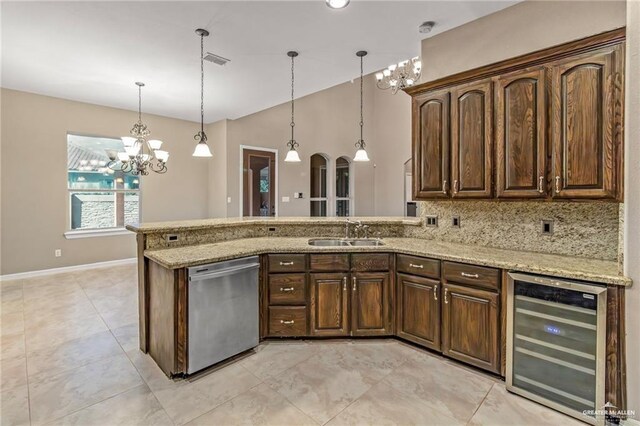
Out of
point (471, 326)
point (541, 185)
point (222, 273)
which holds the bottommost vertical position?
point (471, 326)

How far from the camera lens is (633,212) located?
175 cm

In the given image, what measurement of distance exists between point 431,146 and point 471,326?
1.55 metres

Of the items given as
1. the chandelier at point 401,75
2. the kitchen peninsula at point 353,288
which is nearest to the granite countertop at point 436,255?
the kitchen peninsula at point 353,288

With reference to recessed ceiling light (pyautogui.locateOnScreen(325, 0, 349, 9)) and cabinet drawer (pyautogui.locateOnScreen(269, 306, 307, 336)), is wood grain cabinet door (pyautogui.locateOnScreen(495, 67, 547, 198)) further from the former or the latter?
cabinet drawer (pyautogui.locateOnScreen(269, 306, 307, 336))

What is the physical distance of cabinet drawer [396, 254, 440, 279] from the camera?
252cm

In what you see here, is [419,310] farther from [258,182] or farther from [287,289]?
[258,182]

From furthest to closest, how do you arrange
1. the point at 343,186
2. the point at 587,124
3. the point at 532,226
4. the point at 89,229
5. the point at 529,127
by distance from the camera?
1. the point at 343,186
2. the point at 89,229
3. the point at 532,226
4. the point at 529,127
5. the point at 587,124

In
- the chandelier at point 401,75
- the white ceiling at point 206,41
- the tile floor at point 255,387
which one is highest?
the chandelier at point 401,75

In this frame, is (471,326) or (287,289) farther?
(287,289)

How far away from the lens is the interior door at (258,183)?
6590 mm

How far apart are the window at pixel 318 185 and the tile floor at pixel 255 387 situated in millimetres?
5297

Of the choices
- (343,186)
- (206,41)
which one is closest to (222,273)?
(206,41)

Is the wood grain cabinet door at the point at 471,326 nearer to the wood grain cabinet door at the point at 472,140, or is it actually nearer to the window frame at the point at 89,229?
the wood grain cabinet door at the point at 472,140

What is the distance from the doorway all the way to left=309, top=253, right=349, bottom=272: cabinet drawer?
409cm
